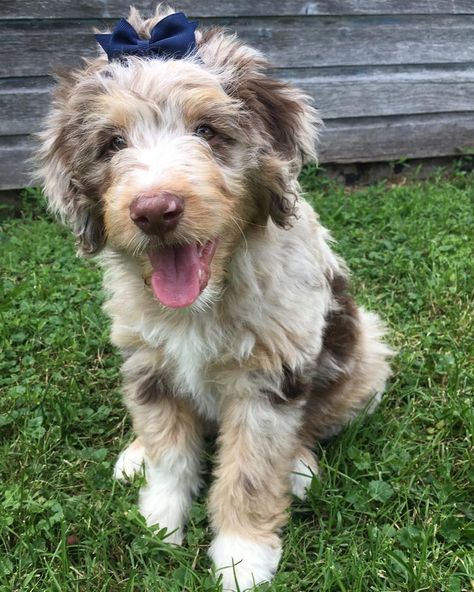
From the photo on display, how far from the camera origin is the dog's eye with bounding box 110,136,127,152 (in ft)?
7.56

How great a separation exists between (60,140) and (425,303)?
8.79ft

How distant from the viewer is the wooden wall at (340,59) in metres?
5.29

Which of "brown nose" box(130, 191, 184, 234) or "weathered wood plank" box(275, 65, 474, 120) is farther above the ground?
"brown nose" box(130, 191, 184, 234)

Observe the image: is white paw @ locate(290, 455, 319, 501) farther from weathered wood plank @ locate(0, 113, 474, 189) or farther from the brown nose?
weathered wood plank @ locate(0, 113, 474, 189)

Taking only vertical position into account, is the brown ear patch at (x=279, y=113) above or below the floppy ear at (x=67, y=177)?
above

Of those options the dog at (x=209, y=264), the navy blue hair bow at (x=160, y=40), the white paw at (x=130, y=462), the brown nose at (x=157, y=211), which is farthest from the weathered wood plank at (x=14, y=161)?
the brown nose at (x=157, y=211)

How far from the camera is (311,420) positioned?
9.78ft

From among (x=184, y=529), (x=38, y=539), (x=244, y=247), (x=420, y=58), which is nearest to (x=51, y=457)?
(x=38, y=539)

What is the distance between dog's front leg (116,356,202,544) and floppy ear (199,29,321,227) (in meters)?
0.99

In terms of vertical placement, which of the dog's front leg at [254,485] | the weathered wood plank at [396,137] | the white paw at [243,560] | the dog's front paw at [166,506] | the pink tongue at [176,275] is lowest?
the weathered wood plank at [396,137]

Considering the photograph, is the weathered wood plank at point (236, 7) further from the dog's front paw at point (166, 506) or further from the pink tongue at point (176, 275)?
the dog's front paw at point (166, 506)

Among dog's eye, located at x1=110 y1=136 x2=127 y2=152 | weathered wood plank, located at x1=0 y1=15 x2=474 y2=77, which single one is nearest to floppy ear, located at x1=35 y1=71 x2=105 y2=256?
dog's eye, located at x1=110 y1=136 x2=127 y2=152

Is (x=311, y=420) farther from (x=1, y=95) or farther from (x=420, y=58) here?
(x=420, y=58)

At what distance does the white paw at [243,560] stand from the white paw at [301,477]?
0.30m
